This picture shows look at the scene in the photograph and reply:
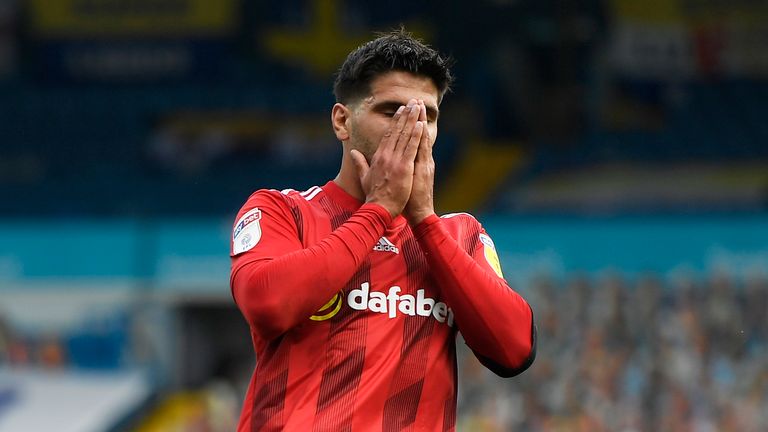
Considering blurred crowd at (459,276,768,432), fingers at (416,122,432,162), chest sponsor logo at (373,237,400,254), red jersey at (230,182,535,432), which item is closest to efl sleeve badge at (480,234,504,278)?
red jersey at (230,182,535,432)

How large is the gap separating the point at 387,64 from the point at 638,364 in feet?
29.4

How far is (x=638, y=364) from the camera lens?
10992 mm

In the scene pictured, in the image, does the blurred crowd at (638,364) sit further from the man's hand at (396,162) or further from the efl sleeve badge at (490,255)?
the man's hand at (396,162)

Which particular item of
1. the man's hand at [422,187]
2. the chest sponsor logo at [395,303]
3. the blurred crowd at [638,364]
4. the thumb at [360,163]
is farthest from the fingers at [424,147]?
the blurred crowd at [638,364]

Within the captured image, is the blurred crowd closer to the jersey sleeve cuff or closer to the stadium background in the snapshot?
the stadium background

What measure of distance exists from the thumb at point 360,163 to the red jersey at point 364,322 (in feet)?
0.27

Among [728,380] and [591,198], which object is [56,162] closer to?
[591,198]

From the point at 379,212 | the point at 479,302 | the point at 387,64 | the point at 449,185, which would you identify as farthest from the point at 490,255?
the point at 449,185

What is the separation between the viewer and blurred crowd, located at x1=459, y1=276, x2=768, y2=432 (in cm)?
1002

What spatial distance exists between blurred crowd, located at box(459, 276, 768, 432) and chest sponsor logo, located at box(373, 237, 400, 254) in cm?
755

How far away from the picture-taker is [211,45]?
18.2 metres

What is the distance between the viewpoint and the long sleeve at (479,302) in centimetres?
249

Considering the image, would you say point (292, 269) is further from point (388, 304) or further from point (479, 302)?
point (479, 302)

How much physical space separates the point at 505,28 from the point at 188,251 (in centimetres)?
606
